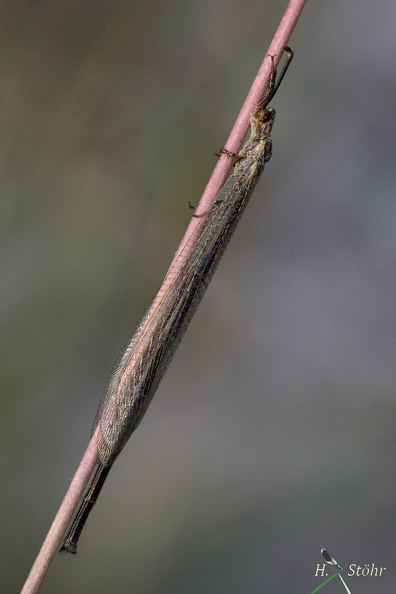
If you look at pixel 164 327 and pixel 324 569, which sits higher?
pixel 164 327

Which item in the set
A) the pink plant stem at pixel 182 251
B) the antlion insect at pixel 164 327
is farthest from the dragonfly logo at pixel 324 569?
the pink plant stem at pixel 182 251

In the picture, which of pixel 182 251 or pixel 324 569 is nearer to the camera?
pixel 182 251

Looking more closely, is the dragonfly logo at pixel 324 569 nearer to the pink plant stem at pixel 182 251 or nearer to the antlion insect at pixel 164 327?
the antlion insect at pixel 164 327

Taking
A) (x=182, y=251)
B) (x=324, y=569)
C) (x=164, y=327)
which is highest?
(x=182, y=251)

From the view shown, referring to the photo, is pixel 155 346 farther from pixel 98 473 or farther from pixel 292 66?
pixel 292 66

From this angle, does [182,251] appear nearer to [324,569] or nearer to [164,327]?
[164,327]

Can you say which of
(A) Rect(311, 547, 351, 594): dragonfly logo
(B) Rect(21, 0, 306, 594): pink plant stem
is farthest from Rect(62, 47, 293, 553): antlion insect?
(A) Rect(311, 547, 351, 594): dragonfly logo

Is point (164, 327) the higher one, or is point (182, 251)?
point (182, 251)

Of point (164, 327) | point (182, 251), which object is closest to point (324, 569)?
point (164, 327)

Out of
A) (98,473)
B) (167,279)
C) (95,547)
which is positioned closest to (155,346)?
(167,279)
